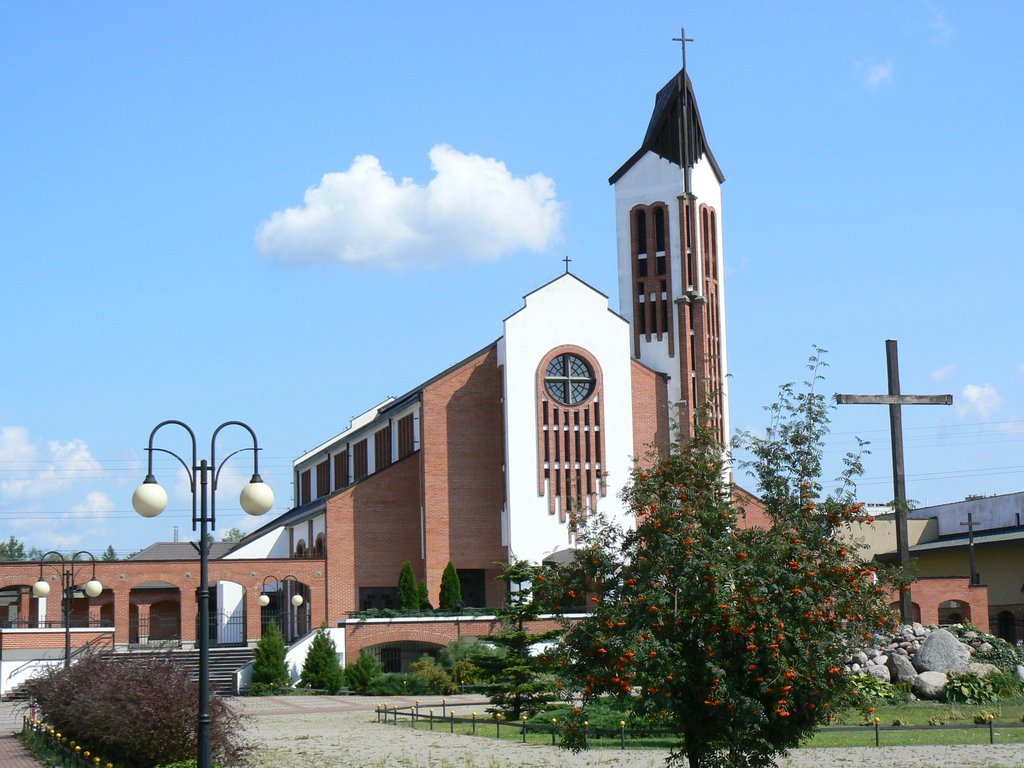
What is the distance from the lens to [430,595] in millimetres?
48438

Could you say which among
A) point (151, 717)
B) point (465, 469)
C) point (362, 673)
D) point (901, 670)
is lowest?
point (362, 673)

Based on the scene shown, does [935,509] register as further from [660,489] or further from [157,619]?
[660,489]

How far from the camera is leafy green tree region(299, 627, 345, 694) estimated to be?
4141cm

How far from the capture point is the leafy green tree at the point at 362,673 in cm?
4109

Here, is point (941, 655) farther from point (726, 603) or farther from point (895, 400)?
point (726, 603)

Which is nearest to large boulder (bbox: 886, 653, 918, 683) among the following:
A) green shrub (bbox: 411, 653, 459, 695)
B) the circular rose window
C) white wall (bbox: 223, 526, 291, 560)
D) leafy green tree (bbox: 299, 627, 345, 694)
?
green shrub (bbox: 411, 653, 459, 695)

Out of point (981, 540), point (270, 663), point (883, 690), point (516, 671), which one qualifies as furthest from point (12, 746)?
point (981, 540)

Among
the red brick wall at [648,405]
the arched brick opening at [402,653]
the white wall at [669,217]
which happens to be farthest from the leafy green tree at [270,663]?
the white wall at [669,217]

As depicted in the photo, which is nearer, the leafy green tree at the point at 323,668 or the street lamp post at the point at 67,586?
the street lamp post at the point at 67,586

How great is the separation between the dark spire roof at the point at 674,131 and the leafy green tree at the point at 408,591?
1932 cm

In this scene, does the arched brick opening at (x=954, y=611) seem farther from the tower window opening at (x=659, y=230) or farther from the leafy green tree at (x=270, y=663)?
the leafy green tree at (x=270, y=663)

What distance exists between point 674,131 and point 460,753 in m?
35.7

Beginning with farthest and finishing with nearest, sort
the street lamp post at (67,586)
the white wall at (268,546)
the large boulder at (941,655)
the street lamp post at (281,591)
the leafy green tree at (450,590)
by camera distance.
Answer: the white wall at (268,546), the leafy green tree at (450,590), the street lamp post at (281,591), the street lamp post at (67,586), the large boulder at (941,655)

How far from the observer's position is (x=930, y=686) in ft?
97.2
